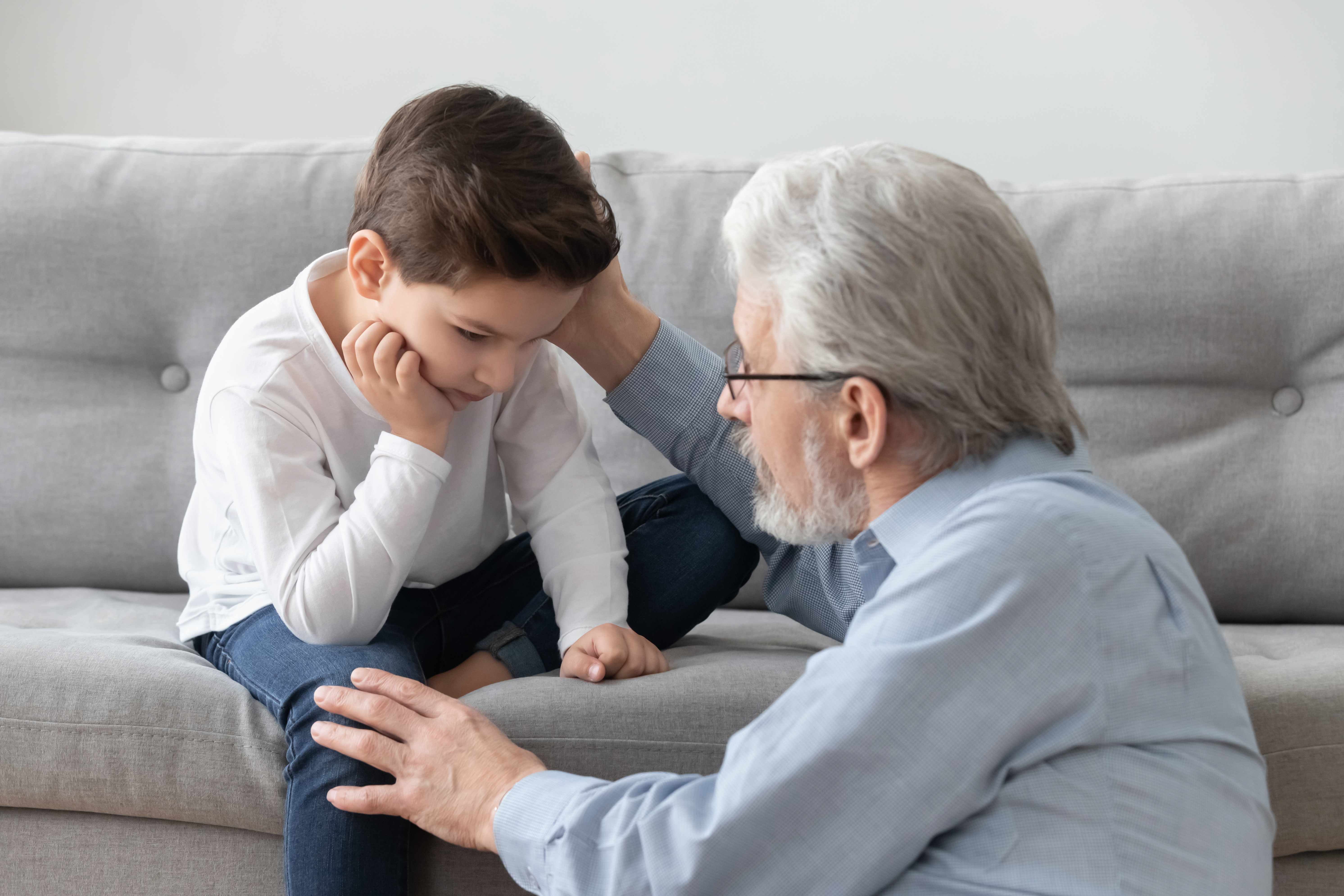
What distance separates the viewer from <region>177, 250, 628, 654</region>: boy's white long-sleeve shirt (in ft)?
3.65

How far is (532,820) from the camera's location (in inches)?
33.4

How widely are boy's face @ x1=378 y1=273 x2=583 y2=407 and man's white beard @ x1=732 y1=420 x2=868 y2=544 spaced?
0.91 ft

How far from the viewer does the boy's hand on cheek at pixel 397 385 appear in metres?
1.12

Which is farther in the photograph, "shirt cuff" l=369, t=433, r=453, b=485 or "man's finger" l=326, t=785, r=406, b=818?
"shirt cuff" l=369, t=433, r=453, b=485

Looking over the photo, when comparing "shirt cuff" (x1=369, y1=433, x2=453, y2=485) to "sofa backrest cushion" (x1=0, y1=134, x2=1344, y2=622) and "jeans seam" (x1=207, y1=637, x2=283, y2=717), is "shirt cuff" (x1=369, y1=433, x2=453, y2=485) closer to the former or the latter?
"jeans seam" (x1=207, y1=637, x2=283, y2=717)

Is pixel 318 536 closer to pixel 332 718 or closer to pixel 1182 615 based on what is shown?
pixel 332 718

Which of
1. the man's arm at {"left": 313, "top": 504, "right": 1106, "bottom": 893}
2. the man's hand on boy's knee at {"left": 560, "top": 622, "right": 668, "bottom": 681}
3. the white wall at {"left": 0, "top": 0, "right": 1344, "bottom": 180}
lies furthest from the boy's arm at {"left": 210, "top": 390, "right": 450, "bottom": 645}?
the white wall at {"left": 0, "top": 0, "right": 1344, "bottom": 180}

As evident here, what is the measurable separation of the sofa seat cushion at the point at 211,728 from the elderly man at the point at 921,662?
0.11 m

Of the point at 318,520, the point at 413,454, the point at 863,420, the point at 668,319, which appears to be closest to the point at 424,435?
the point at 413,454

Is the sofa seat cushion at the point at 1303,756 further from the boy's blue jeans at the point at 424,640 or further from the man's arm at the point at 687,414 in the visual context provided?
the boy's blue jeans at the point at 424,640

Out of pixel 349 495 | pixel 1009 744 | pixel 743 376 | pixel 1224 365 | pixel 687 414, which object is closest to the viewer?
pixel 1009 744

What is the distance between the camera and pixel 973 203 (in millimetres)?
796

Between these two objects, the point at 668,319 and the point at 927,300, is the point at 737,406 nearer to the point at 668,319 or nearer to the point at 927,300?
the point at 927,300

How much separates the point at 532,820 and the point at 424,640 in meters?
0.50
